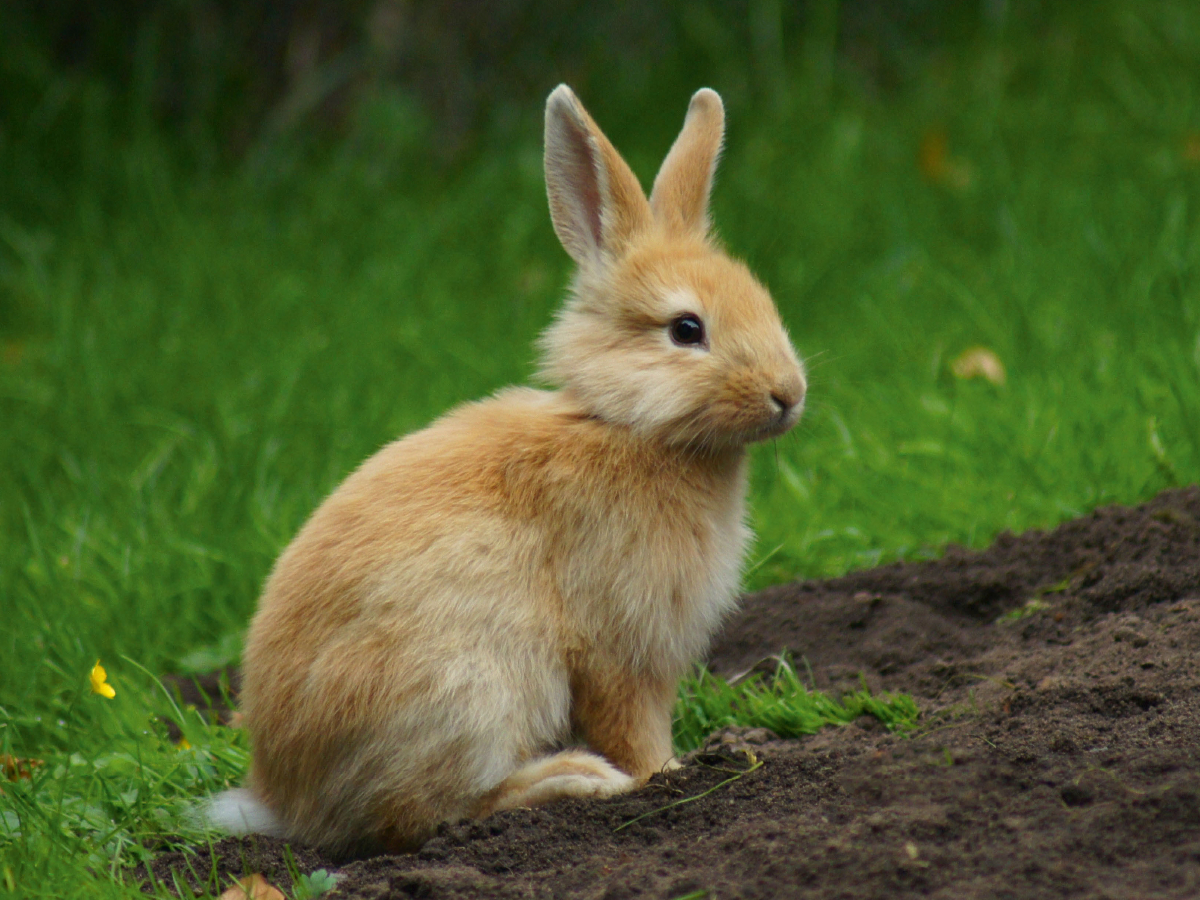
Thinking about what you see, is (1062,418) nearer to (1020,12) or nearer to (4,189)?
(1020,12)

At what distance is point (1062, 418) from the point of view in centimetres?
450

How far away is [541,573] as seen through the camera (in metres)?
3.26

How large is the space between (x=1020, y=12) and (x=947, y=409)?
4.15m

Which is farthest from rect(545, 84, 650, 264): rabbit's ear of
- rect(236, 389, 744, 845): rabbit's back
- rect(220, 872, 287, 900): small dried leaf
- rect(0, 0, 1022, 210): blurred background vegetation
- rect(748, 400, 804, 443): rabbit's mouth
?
rect(0, 0, 1022, 210): blurred background vegetation

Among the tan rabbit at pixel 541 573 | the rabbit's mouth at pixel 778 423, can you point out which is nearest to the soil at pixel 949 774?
the tan rabbit at pixel 541 573

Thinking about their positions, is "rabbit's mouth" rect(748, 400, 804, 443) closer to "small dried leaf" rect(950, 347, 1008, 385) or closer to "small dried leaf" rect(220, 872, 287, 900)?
"small dried leaf" rect(220, 872, 287, 900)

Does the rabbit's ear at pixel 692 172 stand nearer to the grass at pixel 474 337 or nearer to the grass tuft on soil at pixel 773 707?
the grass at pixel 474 337

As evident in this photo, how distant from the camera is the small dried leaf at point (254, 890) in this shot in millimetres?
2834

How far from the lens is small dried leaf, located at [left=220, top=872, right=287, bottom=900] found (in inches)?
112

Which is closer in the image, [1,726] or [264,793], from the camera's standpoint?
[264,793]

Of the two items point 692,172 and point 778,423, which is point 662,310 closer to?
point 778,423

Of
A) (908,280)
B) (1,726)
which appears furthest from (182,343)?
(908,280)

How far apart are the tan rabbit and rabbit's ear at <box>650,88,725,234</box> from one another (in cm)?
13

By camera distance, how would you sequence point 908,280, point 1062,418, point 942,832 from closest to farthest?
1. point 942,832
2. point 1062,418
3. point 908,280
